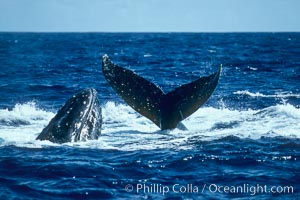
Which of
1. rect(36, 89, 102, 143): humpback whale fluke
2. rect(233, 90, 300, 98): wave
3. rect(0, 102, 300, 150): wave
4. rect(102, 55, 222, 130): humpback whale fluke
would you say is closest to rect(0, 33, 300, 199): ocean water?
rect(0, 102, 300, 150): wave

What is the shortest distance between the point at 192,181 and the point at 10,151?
379 cm

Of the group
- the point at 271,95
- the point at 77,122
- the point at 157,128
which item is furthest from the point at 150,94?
the point at 271,95

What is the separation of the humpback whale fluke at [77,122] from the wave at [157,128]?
7.4 inches

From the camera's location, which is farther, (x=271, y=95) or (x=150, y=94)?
(x=271, y=95)

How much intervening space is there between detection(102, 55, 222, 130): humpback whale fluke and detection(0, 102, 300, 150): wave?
0.61 m

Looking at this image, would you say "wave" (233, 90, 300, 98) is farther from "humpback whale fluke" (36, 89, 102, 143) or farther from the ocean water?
"humpback whale fluke" (36, 89, 102, 143)

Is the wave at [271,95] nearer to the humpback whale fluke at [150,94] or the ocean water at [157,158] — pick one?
the ocean water at [157,158]

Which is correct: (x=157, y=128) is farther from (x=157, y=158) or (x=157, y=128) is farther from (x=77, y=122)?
(x=157, y=158)

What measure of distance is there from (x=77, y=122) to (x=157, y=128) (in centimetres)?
239

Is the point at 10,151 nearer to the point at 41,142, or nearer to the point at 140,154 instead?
the point at 41,142

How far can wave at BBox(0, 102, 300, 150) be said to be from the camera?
11102 millimetres

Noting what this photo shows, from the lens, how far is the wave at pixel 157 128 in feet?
36.4

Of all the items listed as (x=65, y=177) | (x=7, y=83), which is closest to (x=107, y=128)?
(x=65, y=177)

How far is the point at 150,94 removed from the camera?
11.1 meters
